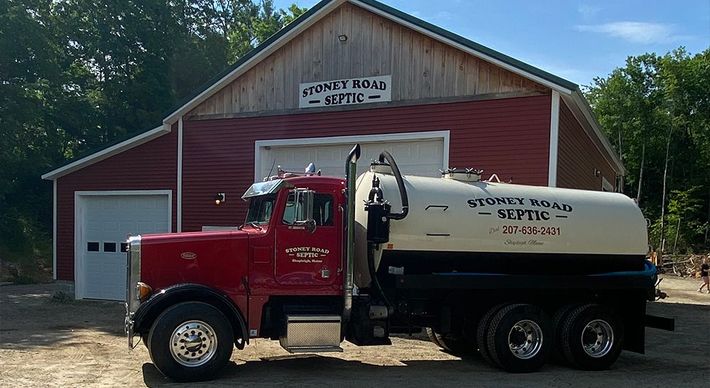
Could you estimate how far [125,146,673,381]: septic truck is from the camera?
7.89m

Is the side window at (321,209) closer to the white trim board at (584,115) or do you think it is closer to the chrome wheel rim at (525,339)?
the chrome wheel rim at (525,339)

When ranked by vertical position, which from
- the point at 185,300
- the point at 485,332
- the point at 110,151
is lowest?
the point at 485,332

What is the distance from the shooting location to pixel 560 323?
29.6 ft

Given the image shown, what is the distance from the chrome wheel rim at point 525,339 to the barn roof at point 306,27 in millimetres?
4919

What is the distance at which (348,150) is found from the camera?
Result: 1396cm

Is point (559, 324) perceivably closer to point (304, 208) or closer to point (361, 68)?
point (304, 208)

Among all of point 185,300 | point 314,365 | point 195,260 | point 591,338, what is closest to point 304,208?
point 195,260

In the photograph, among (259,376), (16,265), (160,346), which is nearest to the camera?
(160,346)

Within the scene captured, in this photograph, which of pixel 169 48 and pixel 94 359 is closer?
pixel 94 359

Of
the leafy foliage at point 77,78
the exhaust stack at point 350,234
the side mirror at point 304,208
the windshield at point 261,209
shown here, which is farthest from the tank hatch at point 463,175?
the leafy foliage at point 77,78

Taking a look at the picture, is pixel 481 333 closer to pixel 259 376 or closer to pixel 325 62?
pixel 259 376

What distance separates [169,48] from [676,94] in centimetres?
3903

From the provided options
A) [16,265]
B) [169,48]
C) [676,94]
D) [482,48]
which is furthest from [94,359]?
[676,94]

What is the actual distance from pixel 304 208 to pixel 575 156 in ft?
27.8
